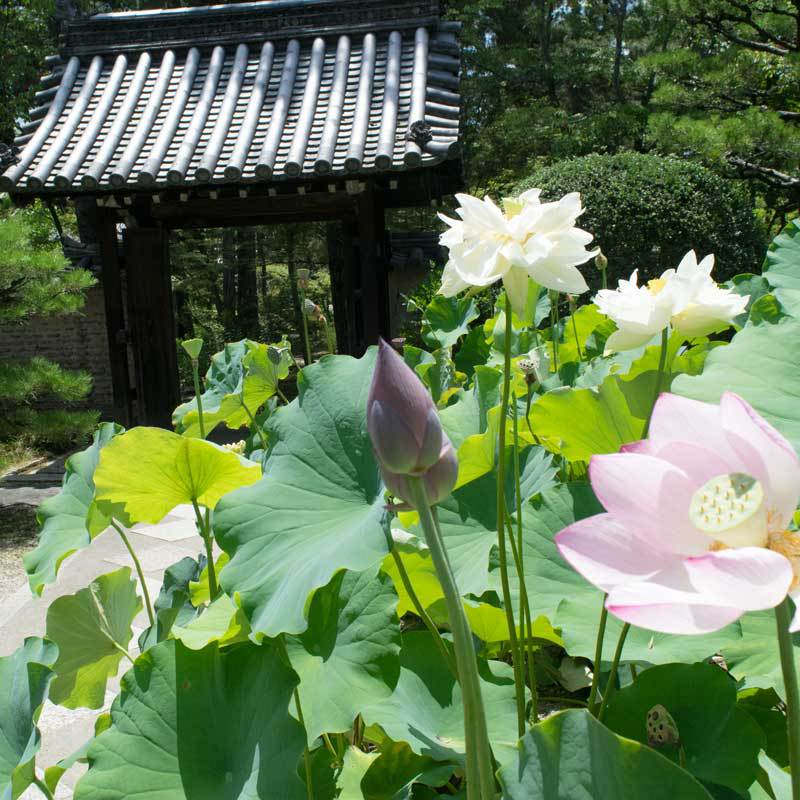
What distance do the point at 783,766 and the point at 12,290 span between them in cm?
441

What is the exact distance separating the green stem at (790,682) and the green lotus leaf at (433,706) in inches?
13.2

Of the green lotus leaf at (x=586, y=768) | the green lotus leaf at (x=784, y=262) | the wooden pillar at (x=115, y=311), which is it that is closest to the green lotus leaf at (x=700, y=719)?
the green lotus leaf at (x=586, y=768)

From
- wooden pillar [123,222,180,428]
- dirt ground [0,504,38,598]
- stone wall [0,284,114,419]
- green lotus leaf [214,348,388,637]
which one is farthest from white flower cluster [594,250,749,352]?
stone wall [0,284,114,419]

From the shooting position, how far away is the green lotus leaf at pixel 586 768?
0.36m

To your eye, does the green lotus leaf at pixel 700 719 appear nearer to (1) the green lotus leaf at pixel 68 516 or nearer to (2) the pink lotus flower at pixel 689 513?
(2) the pink lotus flower at pixel 689 513

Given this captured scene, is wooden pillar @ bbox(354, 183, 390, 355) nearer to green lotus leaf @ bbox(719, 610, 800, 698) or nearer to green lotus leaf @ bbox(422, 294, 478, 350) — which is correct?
green lotus leaf @ bbox(422, 294, 478, 350)

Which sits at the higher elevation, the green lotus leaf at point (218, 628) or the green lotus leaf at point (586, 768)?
the green lotus leaf at point (586, 768)

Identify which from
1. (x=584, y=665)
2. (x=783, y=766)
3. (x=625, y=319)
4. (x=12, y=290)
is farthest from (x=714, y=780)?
(x=12, y=290)

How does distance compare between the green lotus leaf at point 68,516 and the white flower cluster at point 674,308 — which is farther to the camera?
the green lotus leaf at point 68,516

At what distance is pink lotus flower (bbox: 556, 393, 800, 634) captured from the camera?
0.26 m

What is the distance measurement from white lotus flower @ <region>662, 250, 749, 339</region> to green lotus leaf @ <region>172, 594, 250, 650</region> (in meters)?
0.41

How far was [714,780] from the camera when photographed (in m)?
0.51

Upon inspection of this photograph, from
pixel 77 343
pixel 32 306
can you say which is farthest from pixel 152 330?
pixel 77 343

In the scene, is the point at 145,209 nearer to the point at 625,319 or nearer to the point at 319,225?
the point at 625,319
